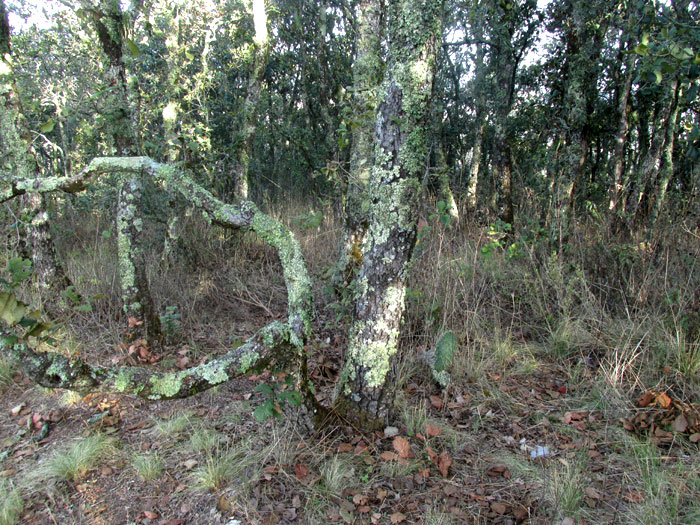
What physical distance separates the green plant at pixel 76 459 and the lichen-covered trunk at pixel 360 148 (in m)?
2.02

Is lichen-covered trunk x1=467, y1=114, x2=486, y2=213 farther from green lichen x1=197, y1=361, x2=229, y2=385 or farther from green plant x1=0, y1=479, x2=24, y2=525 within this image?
green plant x1=0, y1=479, x2=24, y2=525

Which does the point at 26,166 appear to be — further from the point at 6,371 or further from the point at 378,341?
the point at 378,341

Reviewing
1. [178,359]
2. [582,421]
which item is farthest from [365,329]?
[178,359]

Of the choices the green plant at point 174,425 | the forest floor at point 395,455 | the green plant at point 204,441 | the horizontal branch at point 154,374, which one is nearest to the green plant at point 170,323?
the forest floor at point 395,455

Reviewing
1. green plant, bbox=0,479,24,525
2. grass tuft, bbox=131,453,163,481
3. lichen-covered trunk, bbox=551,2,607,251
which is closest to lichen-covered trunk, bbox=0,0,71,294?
green plant, bbox=0,479,24,525

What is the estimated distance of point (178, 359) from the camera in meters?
3.47

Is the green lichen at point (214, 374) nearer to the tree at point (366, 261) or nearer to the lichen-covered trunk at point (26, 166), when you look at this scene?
the tree at point (366, 261)

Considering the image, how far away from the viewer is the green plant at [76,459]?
2.35 meters

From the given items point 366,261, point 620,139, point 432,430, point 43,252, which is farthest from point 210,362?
point 620,139

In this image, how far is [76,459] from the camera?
2387mm

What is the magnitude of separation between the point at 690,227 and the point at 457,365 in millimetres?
2373

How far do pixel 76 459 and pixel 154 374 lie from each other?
2.72 ft

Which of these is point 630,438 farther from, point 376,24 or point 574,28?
point 574,28

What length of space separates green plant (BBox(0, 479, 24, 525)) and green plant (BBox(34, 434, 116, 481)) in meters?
0.13
